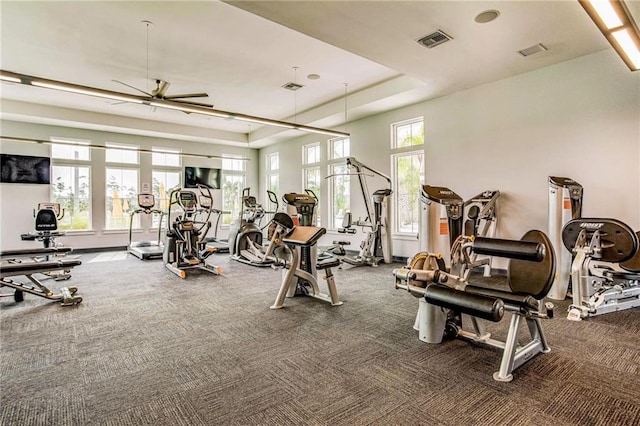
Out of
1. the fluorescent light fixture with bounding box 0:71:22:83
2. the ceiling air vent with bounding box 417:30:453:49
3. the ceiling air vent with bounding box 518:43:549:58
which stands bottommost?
the fluorescent light fixture with bounding box 0:71:22:83

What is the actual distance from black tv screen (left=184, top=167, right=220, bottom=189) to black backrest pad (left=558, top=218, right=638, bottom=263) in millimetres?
9224

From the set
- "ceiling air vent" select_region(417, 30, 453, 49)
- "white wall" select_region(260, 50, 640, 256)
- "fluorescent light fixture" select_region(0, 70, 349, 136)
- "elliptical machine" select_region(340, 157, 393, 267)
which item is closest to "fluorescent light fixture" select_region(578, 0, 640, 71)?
"white wall" select_region(260, 50, 640, 256)

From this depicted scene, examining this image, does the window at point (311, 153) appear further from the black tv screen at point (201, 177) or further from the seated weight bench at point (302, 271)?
the seated weight bench at point (302, 271)

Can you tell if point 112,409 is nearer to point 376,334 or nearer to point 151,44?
point 376,334

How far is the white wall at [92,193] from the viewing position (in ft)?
25.8

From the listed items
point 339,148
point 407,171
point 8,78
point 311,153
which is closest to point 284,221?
point 8,78

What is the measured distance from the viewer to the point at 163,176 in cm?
994

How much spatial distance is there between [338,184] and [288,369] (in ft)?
21.9

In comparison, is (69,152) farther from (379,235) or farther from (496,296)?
(496,296)

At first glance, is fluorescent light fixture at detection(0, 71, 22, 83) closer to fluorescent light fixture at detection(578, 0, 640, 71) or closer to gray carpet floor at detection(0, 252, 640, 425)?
gray carpet floor at detection(0, 252, 640, 425)

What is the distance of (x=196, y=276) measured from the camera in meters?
5.59

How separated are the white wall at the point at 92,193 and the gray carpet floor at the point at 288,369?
523cm

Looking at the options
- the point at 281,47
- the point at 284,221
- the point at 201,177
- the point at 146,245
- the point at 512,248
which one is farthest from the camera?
the point at 201,177

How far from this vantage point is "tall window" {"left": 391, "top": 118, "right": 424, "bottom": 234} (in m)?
6.81
